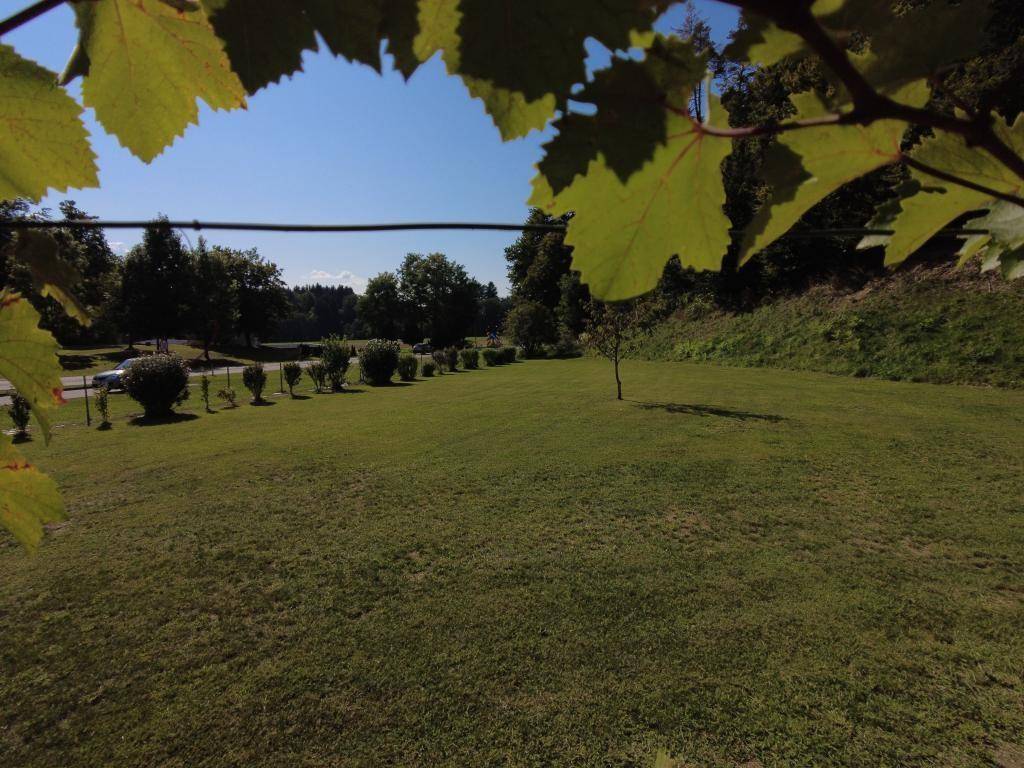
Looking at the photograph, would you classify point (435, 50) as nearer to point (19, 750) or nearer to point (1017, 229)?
point (1017, 229)

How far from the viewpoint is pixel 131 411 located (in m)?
14.8

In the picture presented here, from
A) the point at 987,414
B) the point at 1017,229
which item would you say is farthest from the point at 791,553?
the point at 987,414

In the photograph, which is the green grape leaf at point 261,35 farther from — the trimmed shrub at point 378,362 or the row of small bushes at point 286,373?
the trimmed shrub at point 378,362

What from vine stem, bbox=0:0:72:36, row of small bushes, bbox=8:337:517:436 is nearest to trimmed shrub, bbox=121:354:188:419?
row of small bushes, bbox=8:337:517:436

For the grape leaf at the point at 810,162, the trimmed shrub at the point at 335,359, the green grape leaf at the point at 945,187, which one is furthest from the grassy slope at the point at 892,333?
the grape leaf at the point at 810,162

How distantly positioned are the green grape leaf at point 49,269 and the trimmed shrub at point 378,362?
70.7ft

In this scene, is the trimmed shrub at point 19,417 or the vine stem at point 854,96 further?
the trimmed shrub at point 19,417

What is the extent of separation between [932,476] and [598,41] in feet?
31.2

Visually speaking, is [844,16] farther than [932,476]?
No

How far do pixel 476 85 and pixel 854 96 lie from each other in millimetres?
255

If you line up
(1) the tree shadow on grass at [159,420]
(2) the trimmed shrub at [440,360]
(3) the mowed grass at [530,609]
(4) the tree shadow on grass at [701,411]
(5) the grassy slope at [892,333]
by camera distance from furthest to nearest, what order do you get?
1. (2) the trimmed shrub at [440,360]
2. (5) the grassy slope at [892,333]
3. (1) the tree shadow on grass at [159,420]
4. (4) the tree shadow on grass at [701,411]
5. (3) the mowed grass at [530,609]

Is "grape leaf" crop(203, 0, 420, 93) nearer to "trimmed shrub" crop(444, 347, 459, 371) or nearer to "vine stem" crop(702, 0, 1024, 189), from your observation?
"vine stem" crop(702, 0, 1024, 189)

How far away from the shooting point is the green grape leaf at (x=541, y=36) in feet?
1.06

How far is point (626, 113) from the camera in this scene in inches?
14.2
